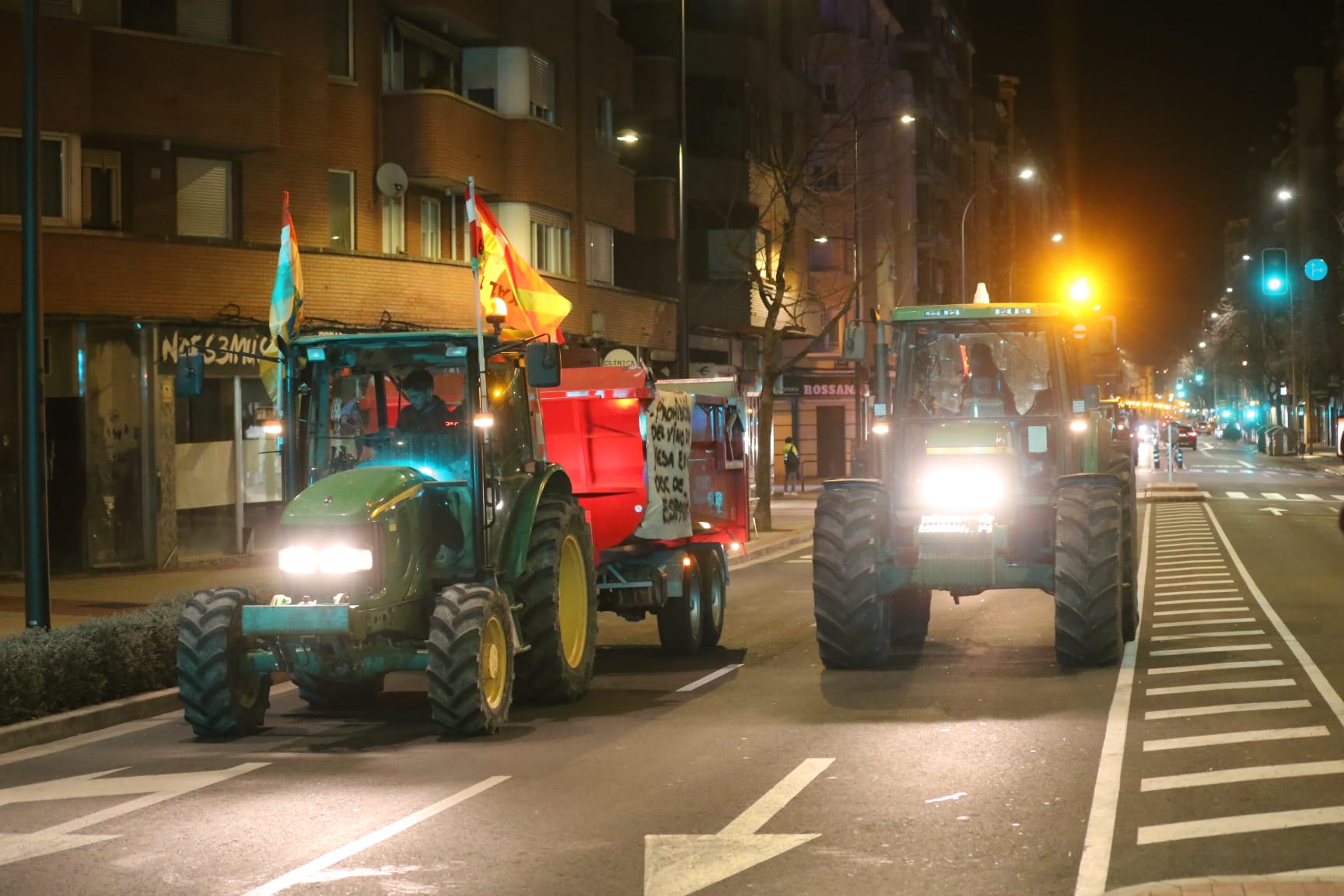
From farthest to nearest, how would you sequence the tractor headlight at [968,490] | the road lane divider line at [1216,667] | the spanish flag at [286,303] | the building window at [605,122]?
1. the building window at [605,122]
2. the tractor headlight at [968,490]
3. the road lane divider line at [1216,667]
4. the spanish flag at [286,303]

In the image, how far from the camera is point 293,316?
12.9 metres

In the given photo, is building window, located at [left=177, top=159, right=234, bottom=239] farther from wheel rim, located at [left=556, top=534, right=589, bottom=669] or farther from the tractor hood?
the tractor hood

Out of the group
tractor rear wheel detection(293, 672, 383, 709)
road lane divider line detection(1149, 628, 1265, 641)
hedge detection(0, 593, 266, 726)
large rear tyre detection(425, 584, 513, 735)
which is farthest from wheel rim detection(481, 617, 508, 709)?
road lane divider line detection(1149, 628, 1265, 641)

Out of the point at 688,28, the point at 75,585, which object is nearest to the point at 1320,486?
the point at 688,28

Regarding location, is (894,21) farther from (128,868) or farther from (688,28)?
(128,868)

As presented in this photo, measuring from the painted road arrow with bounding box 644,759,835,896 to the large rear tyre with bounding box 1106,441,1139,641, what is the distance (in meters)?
7.15

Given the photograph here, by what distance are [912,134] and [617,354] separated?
50.5 metres

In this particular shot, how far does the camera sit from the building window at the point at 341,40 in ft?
98.4

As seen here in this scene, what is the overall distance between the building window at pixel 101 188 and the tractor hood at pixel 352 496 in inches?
612

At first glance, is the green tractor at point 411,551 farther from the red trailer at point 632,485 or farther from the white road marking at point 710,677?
the red trailer at point 632,485

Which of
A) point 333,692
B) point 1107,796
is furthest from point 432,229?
point 1107,796

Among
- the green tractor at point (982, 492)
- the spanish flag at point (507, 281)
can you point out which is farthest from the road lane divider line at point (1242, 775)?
the spanish flag at point (507, 281)

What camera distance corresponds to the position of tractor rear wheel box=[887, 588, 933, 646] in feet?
56.5

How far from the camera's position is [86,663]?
43.8 ft
